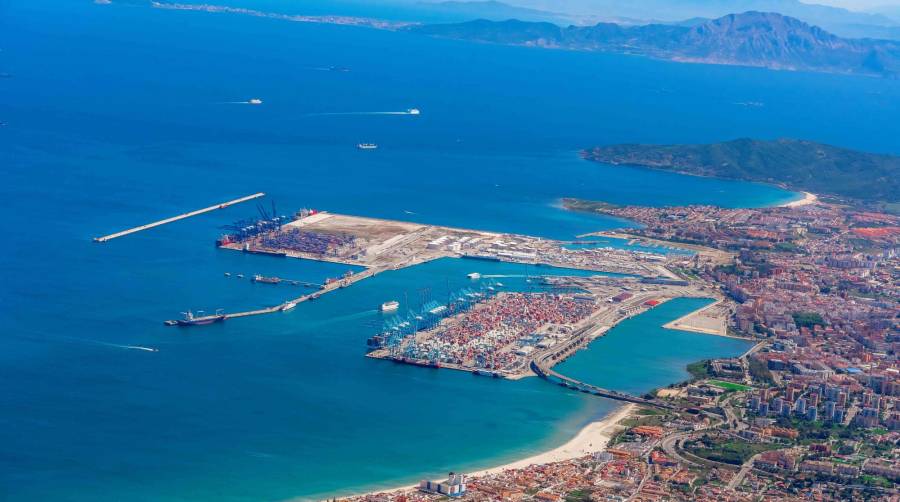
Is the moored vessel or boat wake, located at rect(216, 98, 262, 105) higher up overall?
boat wake, located at rect(216, 98, 262, 105)

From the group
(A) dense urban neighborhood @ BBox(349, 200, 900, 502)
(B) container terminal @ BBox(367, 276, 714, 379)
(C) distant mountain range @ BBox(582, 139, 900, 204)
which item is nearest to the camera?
(A) dense urban neighborhood @ BBox(349, 200, 900, 502)

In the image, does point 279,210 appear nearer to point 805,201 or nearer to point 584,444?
point 805,201

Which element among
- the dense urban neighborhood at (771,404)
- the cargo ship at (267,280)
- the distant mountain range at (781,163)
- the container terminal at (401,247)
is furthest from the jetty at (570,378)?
the distant mountain range at (781,163)

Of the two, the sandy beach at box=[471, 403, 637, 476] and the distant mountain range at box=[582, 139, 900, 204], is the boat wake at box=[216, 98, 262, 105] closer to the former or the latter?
the distant mountain range at box=[582, 139, 900, 204]

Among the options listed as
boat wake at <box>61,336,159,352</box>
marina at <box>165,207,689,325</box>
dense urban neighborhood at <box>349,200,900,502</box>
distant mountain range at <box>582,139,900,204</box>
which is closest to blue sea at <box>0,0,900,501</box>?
boat wake at <box>61,336,159,352</box>

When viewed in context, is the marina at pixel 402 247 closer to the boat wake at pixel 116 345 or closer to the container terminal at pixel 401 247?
the container terminal at pixel 401 247

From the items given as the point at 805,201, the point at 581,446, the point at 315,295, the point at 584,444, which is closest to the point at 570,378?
the point at 584,444
